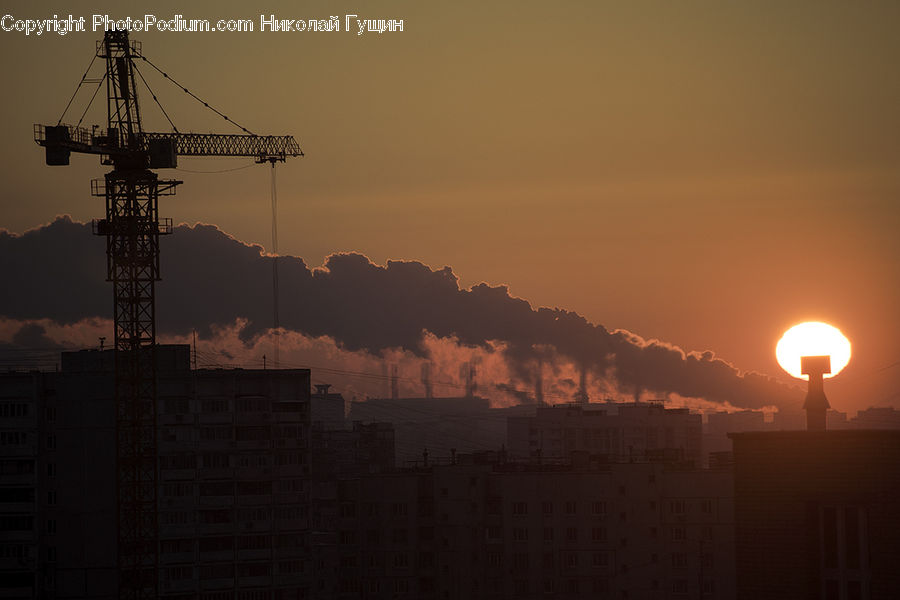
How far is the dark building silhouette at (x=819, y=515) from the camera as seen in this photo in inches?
808

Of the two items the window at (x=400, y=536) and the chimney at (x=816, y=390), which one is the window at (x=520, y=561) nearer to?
the window at (x=400, y=536)

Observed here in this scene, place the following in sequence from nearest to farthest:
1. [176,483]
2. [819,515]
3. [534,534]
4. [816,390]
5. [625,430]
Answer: [816,390], [819,515], [534,534], [176,483], [625,430]

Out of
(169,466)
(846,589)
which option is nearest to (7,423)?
(169,466)

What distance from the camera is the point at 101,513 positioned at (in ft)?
286

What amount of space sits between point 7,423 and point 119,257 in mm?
20167

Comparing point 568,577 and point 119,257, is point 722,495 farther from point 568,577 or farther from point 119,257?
point 119,257

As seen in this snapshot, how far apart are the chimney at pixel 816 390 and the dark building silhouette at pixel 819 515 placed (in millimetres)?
406

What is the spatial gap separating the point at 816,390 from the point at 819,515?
202 centimetres

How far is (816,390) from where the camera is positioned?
2073cm

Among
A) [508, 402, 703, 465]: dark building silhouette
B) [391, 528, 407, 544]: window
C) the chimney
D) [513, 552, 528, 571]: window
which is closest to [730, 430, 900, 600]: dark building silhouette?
the chimney

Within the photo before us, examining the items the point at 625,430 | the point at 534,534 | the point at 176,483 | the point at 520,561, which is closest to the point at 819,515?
the point at 534,534

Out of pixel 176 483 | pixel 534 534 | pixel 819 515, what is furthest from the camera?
pixel 176 483

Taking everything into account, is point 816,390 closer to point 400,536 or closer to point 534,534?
point 534,534

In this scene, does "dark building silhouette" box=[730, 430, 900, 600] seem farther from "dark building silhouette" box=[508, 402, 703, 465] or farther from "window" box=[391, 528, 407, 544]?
"dark building silhouette" box=[508, 402, 703, 465]
